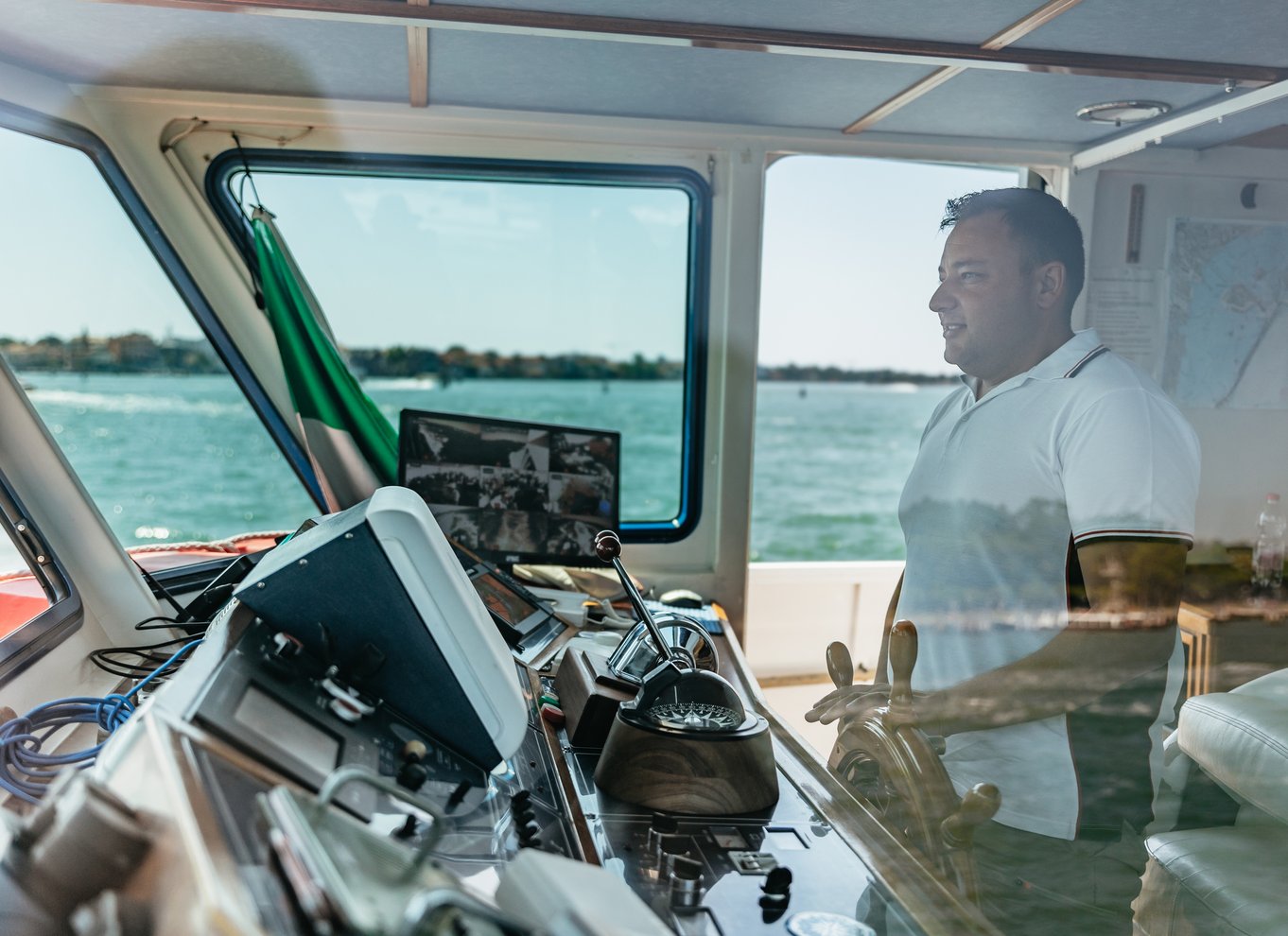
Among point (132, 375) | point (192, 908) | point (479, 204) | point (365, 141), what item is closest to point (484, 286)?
point (479, 204)

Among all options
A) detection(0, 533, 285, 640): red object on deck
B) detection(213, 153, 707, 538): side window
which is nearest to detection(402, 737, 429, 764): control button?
detection(0, 533, 285, 640): red object on deck

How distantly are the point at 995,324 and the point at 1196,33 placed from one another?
0.71 meters

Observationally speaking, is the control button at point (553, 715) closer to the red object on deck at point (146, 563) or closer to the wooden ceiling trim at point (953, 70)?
the red object on deck at point (146, 563)

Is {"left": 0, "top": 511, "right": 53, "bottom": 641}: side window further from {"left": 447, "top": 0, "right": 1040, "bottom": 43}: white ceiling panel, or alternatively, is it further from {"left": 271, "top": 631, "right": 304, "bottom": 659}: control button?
{"left": 447, "top": 0, "right": 1040, "bottom": 43}: white ceiling panel

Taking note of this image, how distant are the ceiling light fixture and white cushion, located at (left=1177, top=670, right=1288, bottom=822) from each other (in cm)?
86

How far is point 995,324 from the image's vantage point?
1.09m

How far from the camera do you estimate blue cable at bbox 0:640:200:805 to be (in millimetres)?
1129

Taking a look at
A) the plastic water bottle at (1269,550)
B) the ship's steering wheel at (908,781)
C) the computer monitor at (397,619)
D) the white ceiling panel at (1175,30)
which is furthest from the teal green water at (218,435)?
the plastic water bottle at (1269,550)

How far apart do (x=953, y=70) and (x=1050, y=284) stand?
0.92 metres

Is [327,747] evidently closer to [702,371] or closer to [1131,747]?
[1131,747]

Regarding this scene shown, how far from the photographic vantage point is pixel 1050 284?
3.44 ft

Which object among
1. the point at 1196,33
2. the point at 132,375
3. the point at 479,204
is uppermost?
the point at 479,204

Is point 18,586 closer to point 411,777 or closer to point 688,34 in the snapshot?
point 411,777

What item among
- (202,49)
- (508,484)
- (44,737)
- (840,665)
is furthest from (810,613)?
(202,49)
